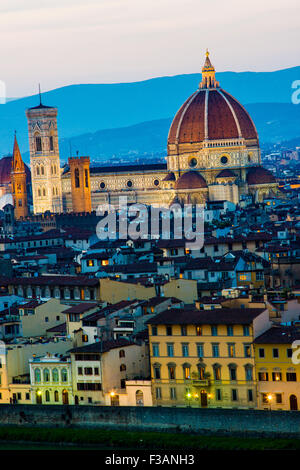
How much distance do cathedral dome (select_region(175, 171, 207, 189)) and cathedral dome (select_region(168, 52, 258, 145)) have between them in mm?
6904

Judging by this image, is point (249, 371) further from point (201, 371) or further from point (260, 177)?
point (260, 177)

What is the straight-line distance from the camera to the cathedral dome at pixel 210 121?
15038 centimetres

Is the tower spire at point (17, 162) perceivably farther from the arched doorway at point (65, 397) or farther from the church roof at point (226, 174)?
the arched doorway at point (65, 397)

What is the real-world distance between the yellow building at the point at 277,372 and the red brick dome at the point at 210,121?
108 metres

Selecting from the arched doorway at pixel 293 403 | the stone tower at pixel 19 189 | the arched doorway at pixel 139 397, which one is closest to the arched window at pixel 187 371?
the arched doorway at pixel 139 397

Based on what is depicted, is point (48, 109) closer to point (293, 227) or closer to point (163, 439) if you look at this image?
point (293, 227)

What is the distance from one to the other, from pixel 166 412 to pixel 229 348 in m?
2.56

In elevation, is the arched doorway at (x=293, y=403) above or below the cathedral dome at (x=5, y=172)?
below

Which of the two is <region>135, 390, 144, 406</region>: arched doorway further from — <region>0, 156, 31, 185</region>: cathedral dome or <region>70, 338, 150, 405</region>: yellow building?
<region>0, 156, 31, 185</region>: cathedral dome

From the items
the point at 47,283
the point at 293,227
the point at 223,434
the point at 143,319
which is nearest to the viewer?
the point at 223,434

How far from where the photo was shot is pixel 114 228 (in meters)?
108

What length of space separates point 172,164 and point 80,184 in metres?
12.0

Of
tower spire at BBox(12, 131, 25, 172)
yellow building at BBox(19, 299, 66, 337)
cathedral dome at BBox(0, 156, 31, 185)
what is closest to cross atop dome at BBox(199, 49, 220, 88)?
tower spire at BBox(12, 131, 25, 172)
